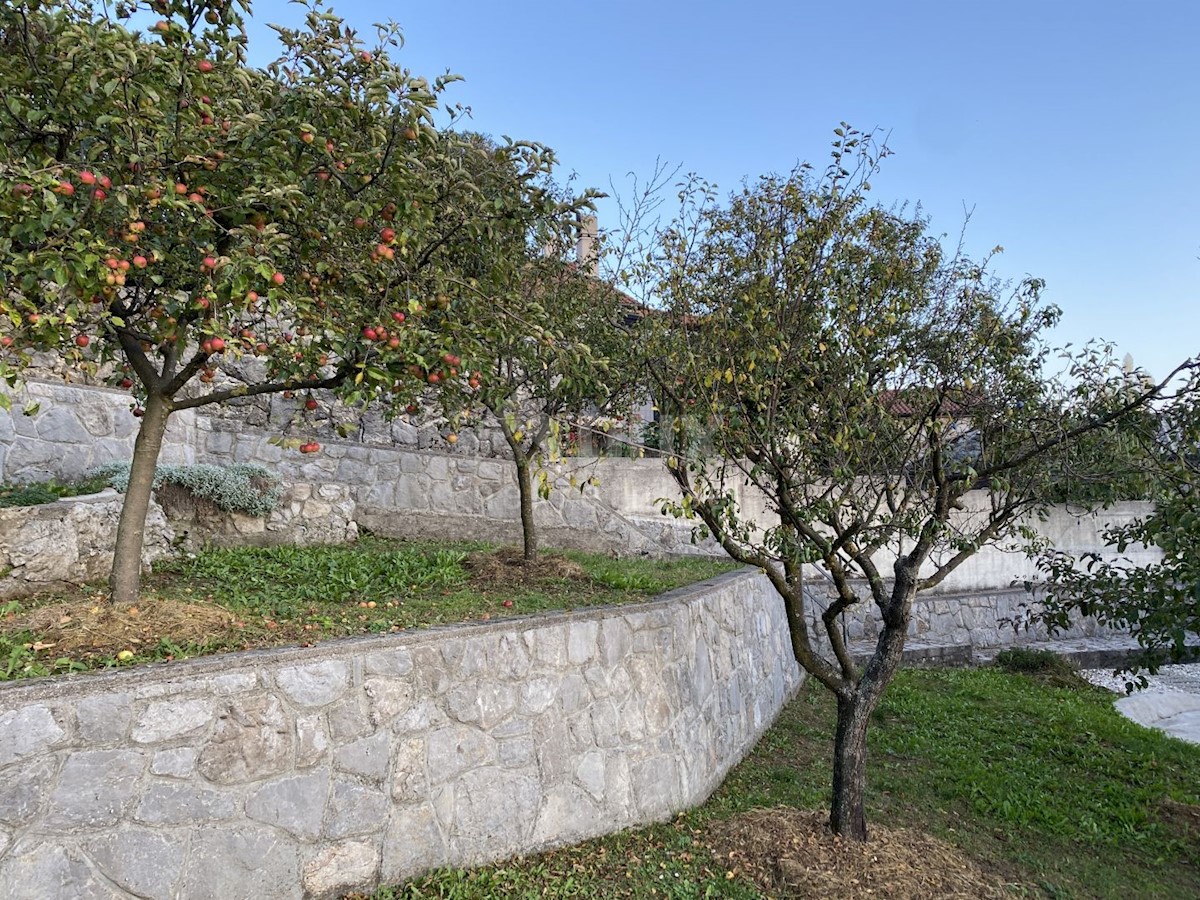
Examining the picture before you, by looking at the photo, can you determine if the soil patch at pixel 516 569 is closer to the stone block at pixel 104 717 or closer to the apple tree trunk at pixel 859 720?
the apple tree trunk at pixel 859 720

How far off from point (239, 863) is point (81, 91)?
10.8ft

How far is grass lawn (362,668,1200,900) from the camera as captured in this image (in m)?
3.82

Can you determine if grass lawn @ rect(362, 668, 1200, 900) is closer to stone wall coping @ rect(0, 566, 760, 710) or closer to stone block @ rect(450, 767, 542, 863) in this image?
stone block @ rect(450, 767, 542, 863)

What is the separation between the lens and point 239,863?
10.1 ft

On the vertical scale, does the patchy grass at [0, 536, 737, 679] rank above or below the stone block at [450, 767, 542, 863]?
above

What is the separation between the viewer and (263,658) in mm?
3328

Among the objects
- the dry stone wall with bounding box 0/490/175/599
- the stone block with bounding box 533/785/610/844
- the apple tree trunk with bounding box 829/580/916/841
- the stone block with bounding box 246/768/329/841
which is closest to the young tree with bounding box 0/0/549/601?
the dry stone wall with bounding box 0/490/175/599

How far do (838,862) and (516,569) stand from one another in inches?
129

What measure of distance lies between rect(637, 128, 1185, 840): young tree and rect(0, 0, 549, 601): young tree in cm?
143

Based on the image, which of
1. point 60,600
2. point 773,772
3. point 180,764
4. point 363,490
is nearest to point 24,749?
point 180,764

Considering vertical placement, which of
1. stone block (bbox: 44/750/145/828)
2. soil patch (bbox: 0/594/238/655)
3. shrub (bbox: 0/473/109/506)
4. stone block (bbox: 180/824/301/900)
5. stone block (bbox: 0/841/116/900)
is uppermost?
shrub (bbox: 0/473/109/506)

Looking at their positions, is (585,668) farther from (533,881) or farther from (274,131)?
(274,131)

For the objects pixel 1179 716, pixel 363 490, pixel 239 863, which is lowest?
pixel 1179 716

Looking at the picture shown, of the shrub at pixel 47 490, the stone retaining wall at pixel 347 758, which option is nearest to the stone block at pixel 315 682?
the stone retaining wall at pixel 347 758
